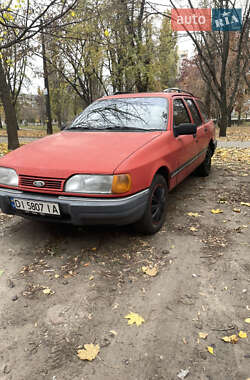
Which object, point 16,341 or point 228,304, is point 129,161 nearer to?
point 228,304

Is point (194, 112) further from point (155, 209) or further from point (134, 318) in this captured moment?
point (134, 318)

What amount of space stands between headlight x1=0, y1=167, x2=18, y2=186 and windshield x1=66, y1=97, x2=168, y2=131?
1.31 m

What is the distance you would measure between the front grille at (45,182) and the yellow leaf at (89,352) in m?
1.38

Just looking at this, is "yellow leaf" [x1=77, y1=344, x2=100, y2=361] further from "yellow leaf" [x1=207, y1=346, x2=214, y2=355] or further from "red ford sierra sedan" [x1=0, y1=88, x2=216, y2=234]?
"red ford sierra sedan" [x1=0, y1=88, x2=216, y2=234]

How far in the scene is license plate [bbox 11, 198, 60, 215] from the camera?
2633 millimetres

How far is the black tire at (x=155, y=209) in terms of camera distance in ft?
9.87

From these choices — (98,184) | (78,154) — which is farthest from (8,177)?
(98,184)

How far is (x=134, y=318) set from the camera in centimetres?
203

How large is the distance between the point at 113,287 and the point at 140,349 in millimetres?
660

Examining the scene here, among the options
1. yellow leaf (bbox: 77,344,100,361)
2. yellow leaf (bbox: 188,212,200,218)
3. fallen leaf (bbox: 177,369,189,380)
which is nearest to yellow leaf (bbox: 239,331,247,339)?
fallen leaf (bbox: 177,369,189,380)

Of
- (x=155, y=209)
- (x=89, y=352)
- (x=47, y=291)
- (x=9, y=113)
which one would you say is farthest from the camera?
(x=9, y=113)

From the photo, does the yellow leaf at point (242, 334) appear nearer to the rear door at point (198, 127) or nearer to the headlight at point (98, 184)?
the headlight at point (98, 184)

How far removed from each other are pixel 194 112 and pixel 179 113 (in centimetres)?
97

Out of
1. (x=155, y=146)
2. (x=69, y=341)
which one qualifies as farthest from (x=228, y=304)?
(x=155, y=146)
